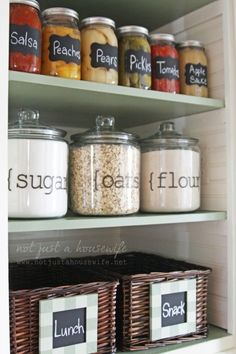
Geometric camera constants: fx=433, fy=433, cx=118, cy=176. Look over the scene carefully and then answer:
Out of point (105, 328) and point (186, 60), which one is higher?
point (186, 60)

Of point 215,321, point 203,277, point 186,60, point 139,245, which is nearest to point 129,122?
point 186,60

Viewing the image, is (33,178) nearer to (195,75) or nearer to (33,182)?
(33,182)

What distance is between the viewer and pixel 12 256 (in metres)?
1.28

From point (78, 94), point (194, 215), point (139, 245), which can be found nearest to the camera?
point (78, 94)

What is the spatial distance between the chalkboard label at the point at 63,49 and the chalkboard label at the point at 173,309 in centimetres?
58

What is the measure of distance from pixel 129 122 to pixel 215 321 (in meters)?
0.62

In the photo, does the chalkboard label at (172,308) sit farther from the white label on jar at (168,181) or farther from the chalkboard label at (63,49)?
the chalkboard label at (63,49)

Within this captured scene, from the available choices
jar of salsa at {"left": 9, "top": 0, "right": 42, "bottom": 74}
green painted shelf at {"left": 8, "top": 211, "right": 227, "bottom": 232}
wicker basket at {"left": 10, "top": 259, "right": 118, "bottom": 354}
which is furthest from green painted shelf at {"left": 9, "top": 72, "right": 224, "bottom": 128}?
wicker basket at {"left": 10, "top": 259, "right": 118, "bottom": 354}

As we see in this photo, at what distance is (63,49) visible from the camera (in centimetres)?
89

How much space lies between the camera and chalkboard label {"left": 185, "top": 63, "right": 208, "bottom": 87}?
43.0 inches

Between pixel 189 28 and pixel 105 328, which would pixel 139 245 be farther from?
pixel 189 28

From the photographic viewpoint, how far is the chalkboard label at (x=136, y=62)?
0.98 meters

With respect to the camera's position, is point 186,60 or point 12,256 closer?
point 186,60

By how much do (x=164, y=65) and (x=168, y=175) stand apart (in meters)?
0.27
